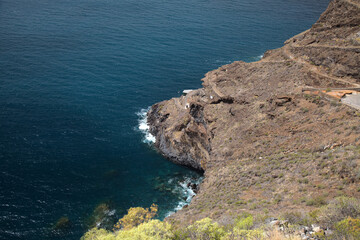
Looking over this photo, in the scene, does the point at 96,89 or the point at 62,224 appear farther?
the point at 96,89

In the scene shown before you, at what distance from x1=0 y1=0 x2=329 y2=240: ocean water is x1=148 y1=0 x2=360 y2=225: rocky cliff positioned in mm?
10094

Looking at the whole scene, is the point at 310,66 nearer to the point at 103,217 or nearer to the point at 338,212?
the point at 338,212

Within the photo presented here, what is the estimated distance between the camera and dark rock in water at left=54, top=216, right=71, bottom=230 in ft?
155

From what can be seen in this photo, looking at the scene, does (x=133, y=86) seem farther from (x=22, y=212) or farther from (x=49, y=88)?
(x=22, y=212)

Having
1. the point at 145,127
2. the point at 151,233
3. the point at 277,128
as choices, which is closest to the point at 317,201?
the point at 151,233

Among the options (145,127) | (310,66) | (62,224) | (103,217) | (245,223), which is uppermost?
(310,66)

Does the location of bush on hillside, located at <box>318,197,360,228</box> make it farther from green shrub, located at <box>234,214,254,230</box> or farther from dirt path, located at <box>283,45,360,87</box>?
dirt path, located at <box>283,45,360,87</box>

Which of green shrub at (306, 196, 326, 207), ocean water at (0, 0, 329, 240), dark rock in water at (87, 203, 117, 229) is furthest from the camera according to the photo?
ocean water at (0, 0, 329, 240)

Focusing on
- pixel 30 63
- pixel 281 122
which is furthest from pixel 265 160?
pixel 30 63

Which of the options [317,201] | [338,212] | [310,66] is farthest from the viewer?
[310,66]

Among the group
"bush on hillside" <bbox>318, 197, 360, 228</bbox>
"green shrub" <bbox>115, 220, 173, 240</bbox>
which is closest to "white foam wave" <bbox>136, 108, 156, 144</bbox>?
"green shrub" <bbox>115, 220, 173, 240</bbox>

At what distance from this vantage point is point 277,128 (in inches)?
1800

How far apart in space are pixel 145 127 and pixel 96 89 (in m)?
21.4

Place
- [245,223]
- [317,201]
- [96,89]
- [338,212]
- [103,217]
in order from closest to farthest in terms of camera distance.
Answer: [338,212]
[245,223]
[317,201]
[103,217]
[96,89]
